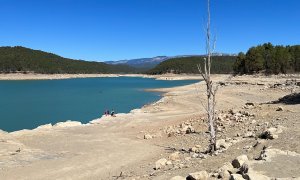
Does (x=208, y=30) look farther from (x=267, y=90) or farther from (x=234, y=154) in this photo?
(x=267, y=90)

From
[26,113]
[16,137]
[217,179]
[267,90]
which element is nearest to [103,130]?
[16,137]

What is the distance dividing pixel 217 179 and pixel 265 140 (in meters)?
5.96

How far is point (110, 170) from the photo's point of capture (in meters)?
17.3

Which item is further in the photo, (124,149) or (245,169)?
(124,149)

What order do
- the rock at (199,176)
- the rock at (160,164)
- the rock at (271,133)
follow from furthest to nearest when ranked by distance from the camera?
the rock at (271,133) → the rock at (160,164) → the rock at (199,176)

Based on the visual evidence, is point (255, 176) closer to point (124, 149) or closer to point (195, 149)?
point (195, 149)

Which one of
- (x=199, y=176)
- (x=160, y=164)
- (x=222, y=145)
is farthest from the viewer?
(x=222, y=145)

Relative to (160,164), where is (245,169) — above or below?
above

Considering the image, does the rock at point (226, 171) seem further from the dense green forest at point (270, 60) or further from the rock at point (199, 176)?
the dense green forest at point (270, 60)

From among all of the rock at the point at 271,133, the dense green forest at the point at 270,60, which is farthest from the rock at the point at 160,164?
the dense green forest at the point at 270,60

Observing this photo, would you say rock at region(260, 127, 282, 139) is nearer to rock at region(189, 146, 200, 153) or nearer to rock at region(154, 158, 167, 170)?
rock at region(189, 146, 200, 153)

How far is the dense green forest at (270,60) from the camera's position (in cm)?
9756

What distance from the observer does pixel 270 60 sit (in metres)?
99.6

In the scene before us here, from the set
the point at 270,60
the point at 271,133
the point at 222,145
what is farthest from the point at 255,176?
the point at 270,60
